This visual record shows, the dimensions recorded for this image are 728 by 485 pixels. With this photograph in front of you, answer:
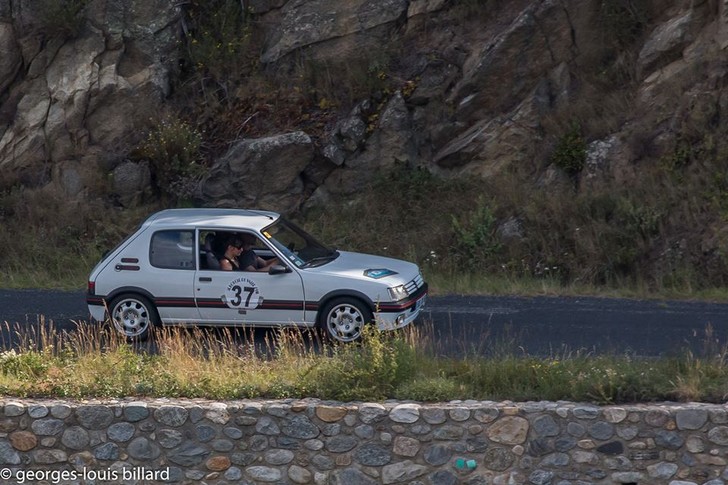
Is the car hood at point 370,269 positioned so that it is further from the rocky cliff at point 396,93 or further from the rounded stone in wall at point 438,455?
the rocky cliff at point 396,93

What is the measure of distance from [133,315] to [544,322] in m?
4.87

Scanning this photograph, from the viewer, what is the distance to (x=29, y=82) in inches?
798

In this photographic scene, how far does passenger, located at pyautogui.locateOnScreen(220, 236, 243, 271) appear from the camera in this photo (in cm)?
1160

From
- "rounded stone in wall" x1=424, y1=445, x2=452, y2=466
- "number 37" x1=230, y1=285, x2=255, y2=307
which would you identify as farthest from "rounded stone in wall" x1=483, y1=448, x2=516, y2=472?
"number 37" x1=230, y1=285, x2=255, y2=307

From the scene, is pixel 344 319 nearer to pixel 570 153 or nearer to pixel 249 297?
pixel 249 297

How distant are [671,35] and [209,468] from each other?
42.8 ft

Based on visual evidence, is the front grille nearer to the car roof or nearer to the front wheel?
the front wheel

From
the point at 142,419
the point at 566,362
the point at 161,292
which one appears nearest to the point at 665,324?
the point at 566,362

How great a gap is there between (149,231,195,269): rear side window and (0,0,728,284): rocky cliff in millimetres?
6780

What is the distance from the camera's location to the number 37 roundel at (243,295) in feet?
37.3

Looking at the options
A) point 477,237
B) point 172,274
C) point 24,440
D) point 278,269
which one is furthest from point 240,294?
point 477,237

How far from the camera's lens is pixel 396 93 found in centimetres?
1912

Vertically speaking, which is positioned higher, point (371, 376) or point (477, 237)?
point (477, 237)

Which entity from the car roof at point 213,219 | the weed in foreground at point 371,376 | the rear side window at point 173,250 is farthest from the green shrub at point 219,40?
the weed in foreground at point 371,376
